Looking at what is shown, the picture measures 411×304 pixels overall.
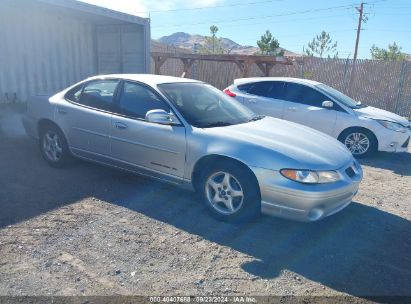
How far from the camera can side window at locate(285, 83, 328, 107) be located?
771 centimetres

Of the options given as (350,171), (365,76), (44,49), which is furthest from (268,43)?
(350,171)

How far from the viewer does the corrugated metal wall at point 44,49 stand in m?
9.37

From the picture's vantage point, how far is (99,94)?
509 cm

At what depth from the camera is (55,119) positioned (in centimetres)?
544

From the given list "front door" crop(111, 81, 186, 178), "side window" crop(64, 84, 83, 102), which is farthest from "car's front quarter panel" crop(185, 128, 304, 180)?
"side window" crop(64, 84, 83, 102)

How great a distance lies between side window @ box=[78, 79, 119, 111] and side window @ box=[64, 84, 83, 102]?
8 cm

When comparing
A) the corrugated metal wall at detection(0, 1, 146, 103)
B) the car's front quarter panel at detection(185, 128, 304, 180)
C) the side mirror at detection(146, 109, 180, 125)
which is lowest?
the car's front quarter panel at detection(185, 128, 304, 180)

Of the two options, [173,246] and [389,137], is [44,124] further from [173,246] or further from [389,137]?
[389,137]

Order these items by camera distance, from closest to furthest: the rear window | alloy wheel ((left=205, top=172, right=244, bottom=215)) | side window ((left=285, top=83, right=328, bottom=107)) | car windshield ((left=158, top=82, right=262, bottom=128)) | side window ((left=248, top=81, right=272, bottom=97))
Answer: alloy wheel ((left=205, top=172, right=244, bottom=215))
car windshield ((left=158, top=82, right=262, bottom=128))
side window ((left=285, top=83, right=328, bottom=107))
the rear window
side window ((left=248, top=81, right=272, bottom=97))

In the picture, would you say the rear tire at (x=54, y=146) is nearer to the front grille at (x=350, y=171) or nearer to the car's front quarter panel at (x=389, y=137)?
the front grille at (x=350, y=171)

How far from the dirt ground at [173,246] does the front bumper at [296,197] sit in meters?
0.32

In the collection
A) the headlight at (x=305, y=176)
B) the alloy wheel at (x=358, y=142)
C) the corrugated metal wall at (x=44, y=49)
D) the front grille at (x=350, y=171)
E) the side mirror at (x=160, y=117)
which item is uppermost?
the corrugated metal wall at (x=44, y=49)

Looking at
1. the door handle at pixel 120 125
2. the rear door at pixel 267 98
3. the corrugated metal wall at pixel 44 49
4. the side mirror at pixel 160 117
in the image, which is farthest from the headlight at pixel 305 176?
the corrugated metal wall at pixel 44 49

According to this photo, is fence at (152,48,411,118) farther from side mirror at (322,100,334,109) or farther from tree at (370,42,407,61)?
tree at (370,42,407,61)
